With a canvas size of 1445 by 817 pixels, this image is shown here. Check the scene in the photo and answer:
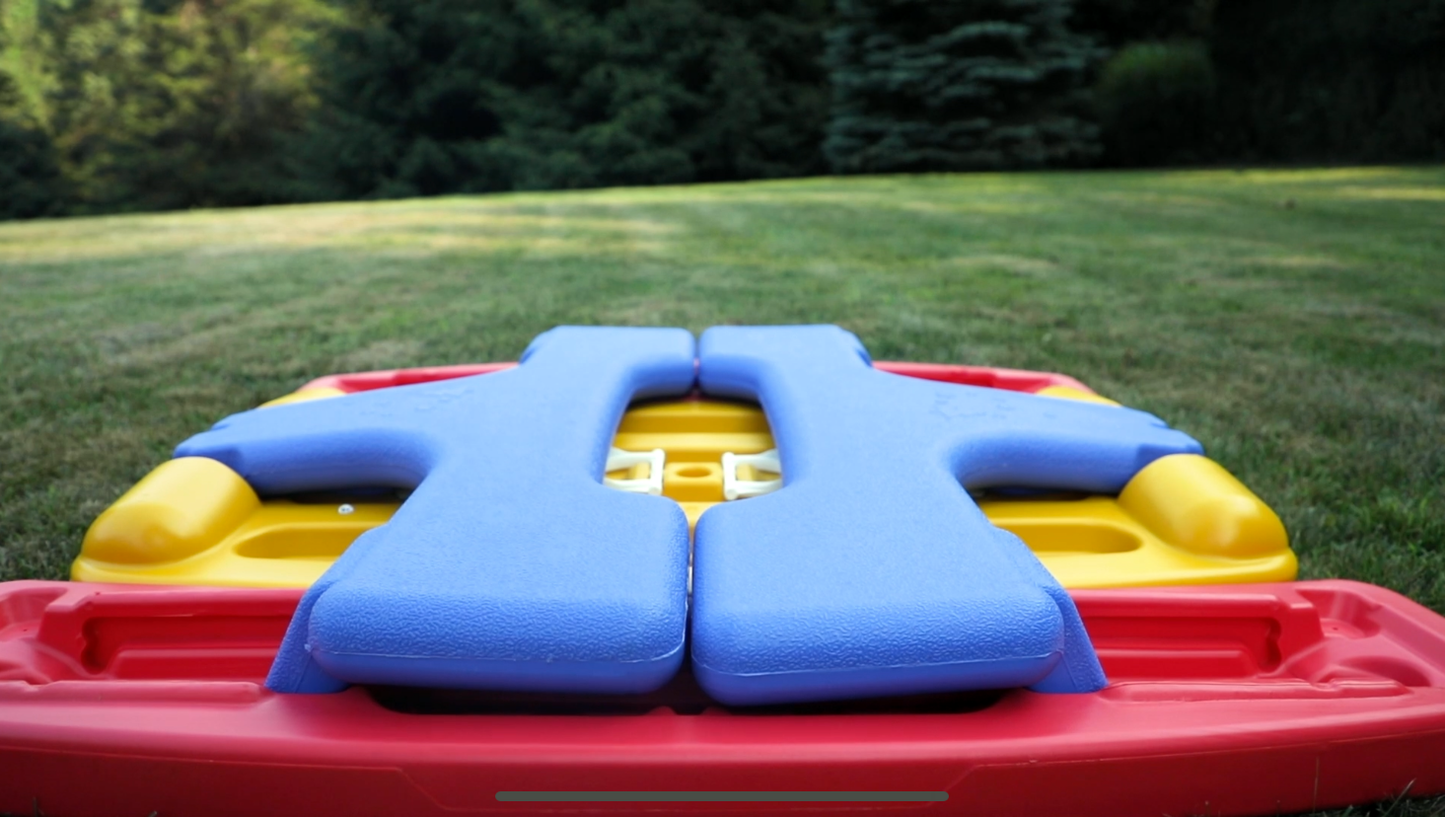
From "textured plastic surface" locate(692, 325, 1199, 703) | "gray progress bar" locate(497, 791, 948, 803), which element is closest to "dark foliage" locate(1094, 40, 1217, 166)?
"textured plastic surface" locate(692, 325, 1199, 703)

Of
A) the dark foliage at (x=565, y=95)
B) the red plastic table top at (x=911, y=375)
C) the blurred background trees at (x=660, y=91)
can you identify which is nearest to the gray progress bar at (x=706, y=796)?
the red plastic table top at (x=911, y=375)

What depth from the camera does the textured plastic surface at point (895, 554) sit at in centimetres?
85

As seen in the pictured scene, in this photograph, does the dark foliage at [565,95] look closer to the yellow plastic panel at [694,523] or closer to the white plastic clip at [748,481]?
the white plastic clip at [748,481]

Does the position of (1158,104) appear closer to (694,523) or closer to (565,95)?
(565,95)

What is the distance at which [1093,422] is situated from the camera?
1415 millimetres

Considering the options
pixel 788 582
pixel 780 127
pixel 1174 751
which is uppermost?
pixel 780 127

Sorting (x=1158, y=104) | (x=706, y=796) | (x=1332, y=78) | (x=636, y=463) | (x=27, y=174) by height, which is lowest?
(x=706, y=796)

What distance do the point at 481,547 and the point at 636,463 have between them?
19.4 inches

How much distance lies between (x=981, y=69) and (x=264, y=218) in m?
6.93

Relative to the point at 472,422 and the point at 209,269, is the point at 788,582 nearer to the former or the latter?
the point at 472,422

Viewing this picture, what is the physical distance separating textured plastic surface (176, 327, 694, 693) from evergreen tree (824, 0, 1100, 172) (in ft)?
32.1

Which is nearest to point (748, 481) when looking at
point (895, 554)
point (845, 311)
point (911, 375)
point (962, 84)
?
point (895, 554)

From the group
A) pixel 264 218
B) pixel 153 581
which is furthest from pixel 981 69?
pixel 153 581

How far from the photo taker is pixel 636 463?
1446 millimetres
